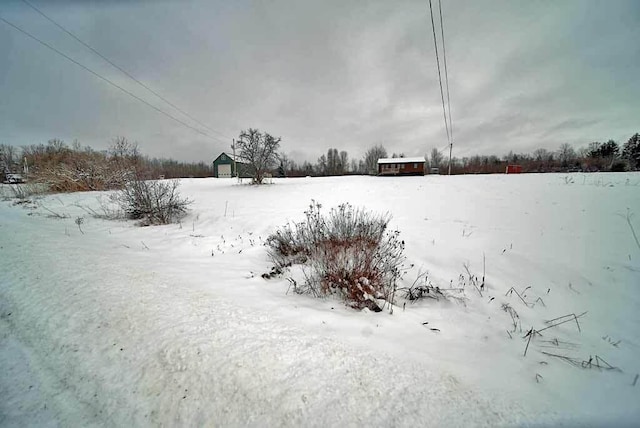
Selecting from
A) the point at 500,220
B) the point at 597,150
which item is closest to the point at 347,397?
the point at 500,220

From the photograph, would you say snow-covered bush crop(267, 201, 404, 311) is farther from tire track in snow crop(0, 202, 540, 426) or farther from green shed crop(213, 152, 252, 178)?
green shed crop(213, 152, 252, 178)

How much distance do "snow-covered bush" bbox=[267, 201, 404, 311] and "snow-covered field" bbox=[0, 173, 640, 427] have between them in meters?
0.26

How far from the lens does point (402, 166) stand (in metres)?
37.1

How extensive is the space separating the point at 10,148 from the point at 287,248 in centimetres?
8188

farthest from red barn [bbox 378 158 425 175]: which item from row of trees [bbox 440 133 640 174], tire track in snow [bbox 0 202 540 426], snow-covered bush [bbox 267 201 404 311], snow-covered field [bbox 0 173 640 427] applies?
tire track in snow [bbox 0 202 540 426]

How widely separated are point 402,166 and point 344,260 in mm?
37123

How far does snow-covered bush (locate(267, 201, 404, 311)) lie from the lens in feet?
10.1

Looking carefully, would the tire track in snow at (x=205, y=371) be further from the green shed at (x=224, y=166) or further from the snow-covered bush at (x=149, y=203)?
the green shed at (x=224, y=166)

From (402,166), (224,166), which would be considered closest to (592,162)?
(402,166)

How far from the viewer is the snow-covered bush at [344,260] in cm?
307

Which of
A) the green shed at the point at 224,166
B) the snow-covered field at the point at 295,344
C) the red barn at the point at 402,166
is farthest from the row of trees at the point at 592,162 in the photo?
the green shed at the point at 224,166

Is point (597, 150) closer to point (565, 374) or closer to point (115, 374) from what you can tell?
point (565, 374)

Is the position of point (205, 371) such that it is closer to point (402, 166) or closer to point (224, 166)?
point (402, 166)

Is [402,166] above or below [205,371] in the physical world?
above
